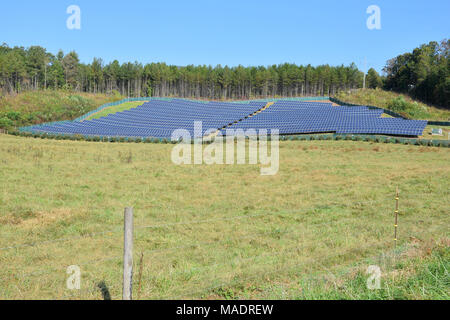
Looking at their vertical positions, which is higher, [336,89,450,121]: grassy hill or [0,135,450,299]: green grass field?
[336,89,450,121]: grassy hill

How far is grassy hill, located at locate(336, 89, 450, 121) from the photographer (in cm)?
6856

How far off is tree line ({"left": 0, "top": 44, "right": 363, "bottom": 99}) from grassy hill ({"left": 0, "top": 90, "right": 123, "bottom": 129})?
4238 centimetres

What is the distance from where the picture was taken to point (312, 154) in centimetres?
3114

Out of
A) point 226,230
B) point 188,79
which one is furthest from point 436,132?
point 188,79

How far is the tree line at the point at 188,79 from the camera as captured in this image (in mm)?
118500

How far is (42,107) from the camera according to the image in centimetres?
6650

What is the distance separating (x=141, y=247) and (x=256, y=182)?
10419 mm

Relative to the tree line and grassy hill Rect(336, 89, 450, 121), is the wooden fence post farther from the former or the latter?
the tree line

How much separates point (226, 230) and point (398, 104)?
70133 mm

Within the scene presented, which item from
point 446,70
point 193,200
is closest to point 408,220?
point 193,200

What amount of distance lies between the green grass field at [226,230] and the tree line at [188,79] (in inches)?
3962

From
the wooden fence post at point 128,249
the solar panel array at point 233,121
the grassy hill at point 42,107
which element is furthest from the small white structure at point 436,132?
the grassy hill at point 42,107

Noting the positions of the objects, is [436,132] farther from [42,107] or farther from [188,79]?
[188,79]

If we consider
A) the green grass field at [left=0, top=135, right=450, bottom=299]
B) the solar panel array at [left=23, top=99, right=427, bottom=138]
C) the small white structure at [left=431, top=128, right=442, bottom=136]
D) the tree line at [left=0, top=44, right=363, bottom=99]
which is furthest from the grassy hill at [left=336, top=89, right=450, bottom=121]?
the green grass field at [left=0, top=135, right=450, bottom=299]
